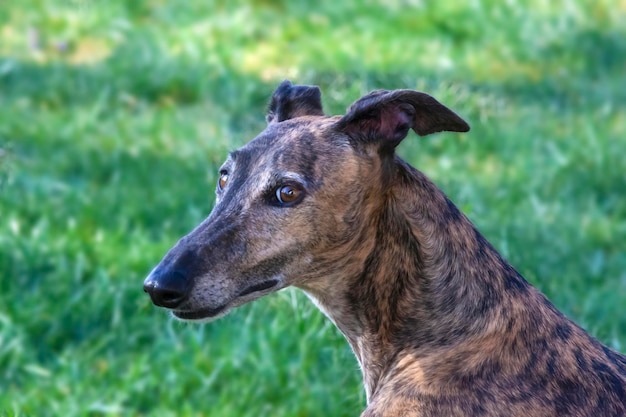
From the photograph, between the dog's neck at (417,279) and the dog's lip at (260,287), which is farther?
the dog's neck at (417,279)

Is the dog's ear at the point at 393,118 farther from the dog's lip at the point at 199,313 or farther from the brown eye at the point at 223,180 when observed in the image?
the dog's lip at the point at 199,313

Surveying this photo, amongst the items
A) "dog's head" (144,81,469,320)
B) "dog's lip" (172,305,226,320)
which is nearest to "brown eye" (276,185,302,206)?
"dog's head" (144,81,469,320)

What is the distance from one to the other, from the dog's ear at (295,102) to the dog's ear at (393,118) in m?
0.55

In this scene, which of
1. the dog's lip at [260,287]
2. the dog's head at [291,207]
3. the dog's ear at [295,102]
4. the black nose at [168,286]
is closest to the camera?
the black nose at [168,286]

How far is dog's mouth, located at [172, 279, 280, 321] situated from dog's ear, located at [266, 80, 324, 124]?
0.93 m

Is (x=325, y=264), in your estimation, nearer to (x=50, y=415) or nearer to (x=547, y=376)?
(x=547, y=376)

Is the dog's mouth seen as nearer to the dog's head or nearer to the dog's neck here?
the dog's head

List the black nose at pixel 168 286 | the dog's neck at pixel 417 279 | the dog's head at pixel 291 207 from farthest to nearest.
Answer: the dog's neck at pixel 417 279 < the dog's head at pixel 291 207 < the black nose at pixel 168 286

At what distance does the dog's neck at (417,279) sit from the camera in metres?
4.12

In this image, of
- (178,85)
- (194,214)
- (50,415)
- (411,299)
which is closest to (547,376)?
(411,299)

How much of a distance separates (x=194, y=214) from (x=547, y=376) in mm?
3571

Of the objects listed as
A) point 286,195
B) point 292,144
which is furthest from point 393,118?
point 286,195

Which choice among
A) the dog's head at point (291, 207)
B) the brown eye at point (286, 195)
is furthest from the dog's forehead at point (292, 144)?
the brown eye at point (286, 195)

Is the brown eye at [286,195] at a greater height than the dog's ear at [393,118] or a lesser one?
lesser
